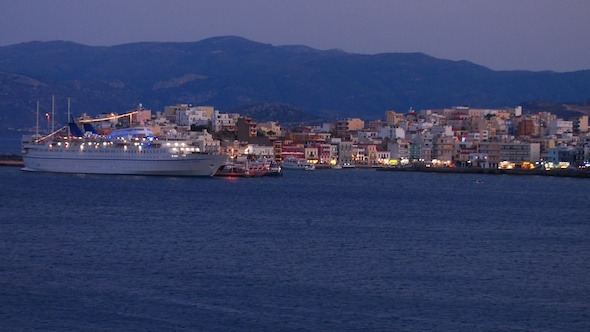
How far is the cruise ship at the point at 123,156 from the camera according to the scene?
46344mm

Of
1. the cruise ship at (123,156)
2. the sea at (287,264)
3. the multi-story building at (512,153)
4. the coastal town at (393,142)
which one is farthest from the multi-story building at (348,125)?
the sea at (287,264)

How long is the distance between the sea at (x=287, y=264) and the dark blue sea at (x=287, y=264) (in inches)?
1.2

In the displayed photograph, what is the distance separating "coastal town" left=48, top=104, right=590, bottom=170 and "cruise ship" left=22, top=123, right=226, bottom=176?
5.51 meters

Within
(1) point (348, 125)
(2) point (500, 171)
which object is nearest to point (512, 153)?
(2) point (500, 171)

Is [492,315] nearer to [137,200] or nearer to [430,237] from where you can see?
[430,237]

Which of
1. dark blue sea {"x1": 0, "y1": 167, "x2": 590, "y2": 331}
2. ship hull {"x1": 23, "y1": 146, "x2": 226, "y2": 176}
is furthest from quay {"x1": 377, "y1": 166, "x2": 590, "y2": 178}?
dark blue sea {"x1": 0, "y1": 167, "x2": 590, "y2": 331}

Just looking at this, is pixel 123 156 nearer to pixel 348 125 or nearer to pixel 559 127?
pixel 348 125

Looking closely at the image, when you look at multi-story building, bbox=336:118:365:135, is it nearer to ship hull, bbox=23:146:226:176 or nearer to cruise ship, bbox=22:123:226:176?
cruise ship, bbox=22:123:226:176

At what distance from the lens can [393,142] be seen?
68.5 m

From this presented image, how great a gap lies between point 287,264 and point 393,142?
1938 inches

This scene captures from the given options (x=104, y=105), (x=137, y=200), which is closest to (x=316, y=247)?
(x=137, y=200)

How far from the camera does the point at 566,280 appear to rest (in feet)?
60.5

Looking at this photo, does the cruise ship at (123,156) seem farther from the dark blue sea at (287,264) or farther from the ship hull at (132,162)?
the dark blue sea at (287,264)

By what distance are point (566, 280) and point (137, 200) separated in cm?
1675
